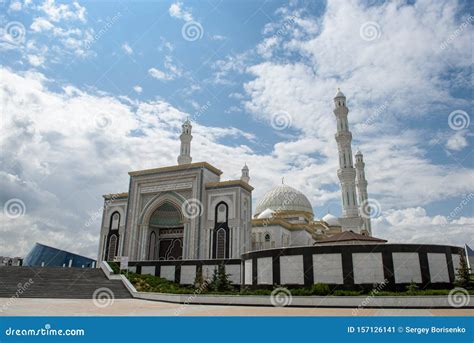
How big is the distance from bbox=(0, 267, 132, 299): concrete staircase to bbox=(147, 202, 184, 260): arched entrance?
10306 mm

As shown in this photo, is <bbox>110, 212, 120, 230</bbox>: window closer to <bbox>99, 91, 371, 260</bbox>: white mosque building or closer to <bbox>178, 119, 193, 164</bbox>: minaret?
<bbox>99, 91, 371, 260</bbox>: white mosque building

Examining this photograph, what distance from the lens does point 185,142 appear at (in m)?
40.8

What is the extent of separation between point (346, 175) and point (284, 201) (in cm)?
986

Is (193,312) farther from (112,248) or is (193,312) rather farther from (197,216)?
(112,248)

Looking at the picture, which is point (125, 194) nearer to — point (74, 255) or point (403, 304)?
point (74, 255)

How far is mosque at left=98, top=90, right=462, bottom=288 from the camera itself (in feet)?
56.3

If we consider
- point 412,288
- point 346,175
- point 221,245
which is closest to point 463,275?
point 412,288

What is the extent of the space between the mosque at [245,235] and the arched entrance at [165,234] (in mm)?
105

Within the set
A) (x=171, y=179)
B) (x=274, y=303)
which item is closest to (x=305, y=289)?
(x=274, y=303)

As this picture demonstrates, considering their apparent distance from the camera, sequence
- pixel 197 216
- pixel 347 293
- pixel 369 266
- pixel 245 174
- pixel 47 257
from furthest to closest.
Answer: pixel 245 174
pixel 47 257
pixel 197 216
pixel 369 266
pixel 347 293

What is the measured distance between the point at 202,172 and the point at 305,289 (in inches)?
740

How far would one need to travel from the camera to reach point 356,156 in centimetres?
5175

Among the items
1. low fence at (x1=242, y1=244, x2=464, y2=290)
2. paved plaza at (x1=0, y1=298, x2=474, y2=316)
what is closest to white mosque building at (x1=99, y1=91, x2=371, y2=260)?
low fence at (x1=242, y1=244, x2=464, y2=290)

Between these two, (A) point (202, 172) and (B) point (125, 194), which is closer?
(A) point (202, 172)
